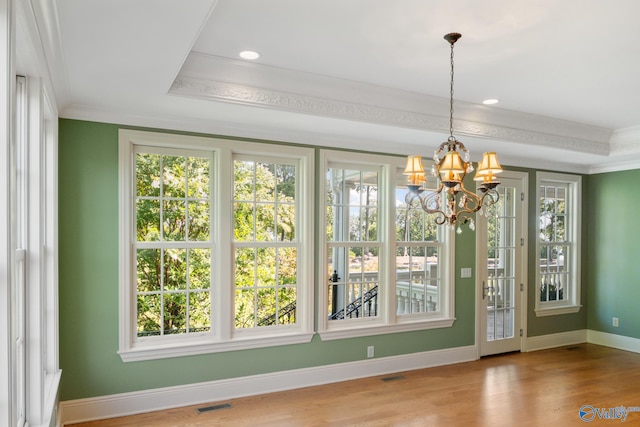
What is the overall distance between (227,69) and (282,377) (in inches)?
114

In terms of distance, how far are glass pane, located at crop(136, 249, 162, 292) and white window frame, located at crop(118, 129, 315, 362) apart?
0.10m

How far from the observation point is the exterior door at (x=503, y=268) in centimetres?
584

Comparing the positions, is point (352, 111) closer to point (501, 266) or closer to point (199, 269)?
point (199, 269)

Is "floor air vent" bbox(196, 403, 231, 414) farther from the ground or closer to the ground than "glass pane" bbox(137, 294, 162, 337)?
closer to the ground

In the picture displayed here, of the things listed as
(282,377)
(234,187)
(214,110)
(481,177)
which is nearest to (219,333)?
(282,377)

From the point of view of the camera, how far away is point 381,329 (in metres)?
5.07

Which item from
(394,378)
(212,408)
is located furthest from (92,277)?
(394,378)

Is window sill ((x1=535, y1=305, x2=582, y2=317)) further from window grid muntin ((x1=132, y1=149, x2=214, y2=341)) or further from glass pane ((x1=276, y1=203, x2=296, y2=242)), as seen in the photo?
window grid muntin ((x1=132, y1=149, x2=214, y2=341))

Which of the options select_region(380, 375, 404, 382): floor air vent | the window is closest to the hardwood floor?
select_region(380, 375, 404, 382): floor air vent

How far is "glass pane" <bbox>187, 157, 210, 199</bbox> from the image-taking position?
4238 millimetres

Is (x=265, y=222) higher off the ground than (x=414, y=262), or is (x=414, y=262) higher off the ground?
(x=265, y=222)

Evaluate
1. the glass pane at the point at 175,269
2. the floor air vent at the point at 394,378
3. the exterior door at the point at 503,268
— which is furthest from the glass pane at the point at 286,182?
the exterior door at the point at 503,268

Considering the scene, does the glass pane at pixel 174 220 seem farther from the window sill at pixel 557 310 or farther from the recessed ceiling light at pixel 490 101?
the window sill at pixel 557 310

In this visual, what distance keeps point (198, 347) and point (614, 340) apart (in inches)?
226
